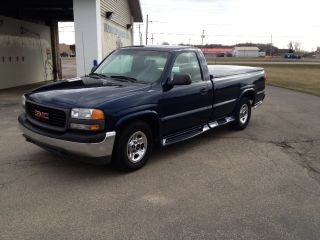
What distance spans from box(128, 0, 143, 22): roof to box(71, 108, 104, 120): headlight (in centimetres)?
1916

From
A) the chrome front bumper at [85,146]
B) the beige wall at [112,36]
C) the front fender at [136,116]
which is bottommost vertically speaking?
the chrome front bumper at [85,146]

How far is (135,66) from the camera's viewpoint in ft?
20.3

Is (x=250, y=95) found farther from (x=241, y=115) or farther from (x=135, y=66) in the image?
(x=135, y=66)

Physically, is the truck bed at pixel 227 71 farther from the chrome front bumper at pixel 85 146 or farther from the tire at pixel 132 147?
the chrome front bumper at pixel 85 146

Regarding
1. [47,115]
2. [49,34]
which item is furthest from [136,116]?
[49,34]

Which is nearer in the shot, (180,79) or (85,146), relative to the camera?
(85,146)

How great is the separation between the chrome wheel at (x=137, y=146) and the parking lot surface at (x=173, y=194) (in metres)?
0.24

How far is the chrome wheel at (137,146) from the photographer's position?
527 cm

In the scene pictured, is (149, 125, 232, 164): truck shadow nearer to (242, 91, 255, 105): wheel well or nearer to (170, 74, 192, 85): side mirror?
(242, 91, 255, 105): wheel well

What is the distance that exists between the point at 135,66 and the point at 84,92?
1.37 m

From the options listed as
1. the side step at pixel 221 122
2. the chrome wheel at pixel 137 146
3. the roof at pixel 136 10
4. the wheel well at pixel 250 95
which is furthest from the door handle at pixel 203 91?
the roof at pixel 136 10

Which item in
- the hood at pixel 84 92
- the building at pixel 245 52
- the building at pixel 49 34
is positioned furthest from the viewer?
the building at pixel 245 52

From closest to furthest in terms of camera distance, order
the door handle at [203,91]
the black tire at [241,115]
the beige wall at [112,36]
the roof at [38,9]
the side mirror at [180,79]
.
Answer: the side mirror at [180,79] < the door handle at [203,91] < the black tire at [241,115] < the beige wall at [112,36] < the roof at [38,9]

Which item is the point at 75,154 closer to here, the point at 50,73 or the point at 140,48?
the point at 140,48
